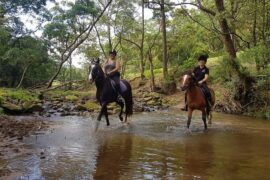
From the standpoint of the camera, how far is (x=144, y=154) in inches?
280

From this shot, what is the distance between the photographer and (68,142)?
27.2 feet

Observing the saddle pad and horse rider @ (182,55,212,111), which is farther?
the saddle pad

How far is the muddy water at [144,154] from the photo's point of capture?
5.57 metres

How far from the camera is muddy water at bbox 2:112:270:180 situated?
557 centimetres

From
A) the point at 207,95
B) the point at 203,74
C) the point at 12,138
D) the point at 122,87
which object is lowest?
the point at 12,138

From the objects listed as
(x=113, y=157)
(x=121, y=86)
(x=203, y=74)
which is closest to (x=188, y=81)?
(x=203, y=74)

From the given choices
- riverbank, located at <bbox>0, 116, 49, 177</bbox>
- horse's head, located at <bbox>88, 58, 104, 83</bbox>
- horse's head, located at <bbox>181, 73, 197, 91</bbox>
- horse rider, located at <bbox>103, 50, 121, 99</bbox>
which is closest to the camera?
riverbank, located at <bbox>0, 116, 49, 177</bbox>

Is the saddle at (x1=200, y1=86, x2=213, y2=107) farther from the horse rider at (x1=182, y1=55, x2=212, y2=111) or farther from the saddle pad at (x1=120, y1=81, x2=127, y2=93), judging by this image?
the saddle pad at (x1=120, y1=81, x2=127, y2=93)

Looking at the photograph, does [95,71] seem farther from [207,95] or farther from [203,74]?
[207,95]

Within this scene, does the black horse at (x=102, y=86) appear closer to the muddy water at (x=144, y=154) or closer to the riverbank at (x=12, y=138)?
the muddy water at (x=144, y=154)

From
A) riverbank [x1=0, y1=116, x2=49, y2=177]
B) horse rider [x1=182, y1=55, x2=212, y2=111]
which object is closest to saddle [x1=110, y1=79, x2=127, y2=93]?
horse rider [x1=182, y1=55, x2=212, y2=111]

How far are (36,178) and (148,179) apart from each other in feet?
5.58

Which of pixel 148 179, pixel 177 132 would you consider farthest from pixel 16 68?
pixel 148 179

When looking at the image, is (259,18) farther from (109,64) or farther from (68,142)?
(68,142)
